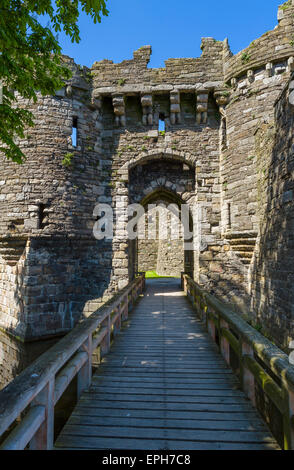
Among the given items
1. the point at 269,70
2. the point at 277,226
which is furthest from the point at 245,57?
the point at 277,226

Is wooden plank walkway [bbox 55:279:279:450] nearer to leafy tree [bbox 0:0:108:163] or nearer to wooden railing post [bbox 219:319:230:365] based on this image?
wooden railing post [bbox 219:319:230:365]

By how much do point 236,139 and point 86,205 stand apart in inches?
198

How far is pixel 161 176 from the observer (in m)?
10.2

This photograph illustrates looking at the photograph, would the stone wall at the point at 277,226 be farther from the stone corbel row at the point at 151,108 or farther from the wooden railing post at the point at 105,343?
the wooden railing post at the point at 105,343

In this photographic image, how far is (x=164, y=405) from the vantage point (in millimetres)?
2867

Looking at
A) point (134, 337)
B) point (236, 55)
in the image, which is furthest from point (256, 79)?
point (134, 337)

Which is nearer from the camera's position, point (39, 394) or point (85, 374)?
point (39, 394)

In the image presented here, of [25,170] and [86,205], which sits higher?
[25,170]

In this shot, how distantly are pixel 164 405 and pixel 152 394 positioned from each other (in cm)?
25

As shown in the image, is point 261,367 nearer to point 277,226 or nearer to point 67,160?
point 277,226

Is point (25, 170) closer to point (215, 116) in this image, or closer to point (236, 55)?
point (215, 116)

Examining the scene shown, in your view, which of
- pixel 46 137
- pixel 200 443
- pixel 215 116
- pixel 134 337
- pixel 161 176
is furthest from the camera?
pixel 161 176

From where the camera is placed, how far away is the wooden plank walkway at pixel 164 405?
229 cm

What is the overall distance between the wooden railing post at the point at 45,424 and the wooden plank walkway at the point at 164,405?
0.22 metres
